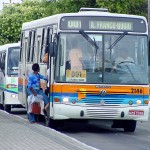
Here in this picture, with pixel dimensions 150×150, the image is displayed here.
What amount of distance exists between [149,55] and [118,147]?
404 centimetres

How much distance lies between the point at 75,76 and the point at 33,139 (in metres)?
3.48

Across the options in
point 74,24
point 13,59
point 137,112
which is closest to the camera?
point 137,112

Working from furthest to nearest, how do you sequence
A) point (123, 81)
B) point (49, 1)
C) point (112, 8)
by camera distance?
point (49, 1) < point (112, 8) < point (123, 81)

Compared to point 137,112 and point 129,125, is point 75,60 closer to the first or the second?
point 137,112

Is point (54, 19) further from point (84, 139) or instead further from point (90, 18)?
point (84, 139)

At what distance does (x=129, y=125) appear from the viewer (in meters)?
19.7

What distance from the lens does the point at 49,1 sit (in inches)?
1774

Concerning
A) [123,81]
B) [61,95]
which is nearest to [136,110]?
[123,81]

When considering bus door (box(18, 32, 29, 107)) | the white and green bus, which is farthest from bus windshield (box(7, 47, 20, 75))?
bus door (box(18, 32, 29, 107))

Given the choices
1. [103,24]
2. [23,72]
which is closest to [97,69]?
[103,24]

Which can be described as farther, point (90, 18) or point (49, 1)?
point (49, 1)

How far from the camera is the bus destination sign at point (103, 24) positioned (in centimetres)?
1872

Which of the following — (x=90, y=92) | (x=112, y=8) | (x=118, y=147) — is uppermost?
(x=112, y=8)

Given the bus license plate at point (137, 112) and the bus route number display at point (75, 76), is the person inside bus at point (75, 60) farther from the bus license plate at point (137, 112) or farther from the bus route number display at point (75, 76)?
the bus license plate at point (137, 112)
